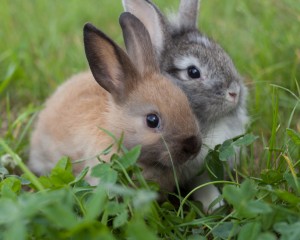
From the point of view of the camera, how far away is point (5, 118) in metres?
4.82

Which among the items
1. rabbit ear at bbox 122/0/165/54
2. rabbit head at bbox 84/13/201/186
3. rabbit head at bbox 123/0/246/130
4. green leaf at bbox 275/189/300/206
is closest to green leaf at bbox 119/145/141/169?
rabbit head at bbox 84/13/201/186

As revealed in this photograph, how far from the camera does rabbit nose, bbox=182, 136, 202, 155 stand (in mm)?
3129

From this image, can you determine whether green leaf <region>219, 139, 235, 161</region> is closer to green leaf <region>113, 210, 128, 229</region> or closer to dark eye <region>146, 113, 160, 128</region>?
dark eye <region>146, 113, 160, 128</region>

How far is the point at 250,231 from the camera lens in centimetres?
239

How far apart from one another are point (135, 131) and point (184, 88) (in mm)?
652

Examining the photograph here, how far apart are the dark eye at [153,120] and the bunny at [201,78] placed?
440mm

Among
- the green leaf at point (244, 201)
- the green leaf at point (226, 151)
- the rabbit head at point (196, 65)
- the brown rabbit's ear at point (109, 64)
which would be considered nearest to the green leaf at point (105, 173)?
the green leaf at point (244, 201)

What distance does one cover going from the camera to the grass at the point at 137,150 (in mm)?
2220

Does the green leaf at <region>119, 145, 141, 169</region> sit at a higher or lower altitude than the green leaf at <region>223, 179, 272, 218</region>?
higher

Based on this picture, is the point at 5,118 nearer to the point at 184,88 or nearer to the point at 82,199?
the point at 184,88

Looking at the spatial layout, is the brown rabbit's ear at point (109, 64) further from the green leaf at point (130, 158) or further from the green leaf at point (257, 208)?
the green leaf at point (257, 208)

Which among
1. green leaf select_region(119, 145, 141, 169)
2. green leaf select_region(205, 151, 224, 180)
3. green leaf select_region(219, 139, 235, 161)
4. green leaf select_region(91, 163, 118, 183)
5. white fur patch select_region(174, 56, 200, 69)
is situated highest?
white fur patch select_region(174, 56, 200, 69)

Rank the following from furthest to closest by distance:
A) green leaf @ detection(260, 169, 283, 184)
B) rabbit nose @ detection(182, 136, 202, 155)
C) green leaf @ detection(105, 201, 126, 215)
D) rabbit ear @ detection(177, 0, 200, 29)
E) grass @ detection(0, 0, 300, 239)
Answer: rabbit ear @ detection(177, 0, 200, 29)
rabbit nose @ detection(182, 136, 202, 155)
green leaf @ detection(260, 169, 283, 184)
green leaf @ detection(105, 201, 126, 215)
grass @ detection(0, 0, 300, 239)

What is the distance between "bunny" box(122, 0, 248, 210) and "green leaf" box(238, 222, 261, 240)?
3.74 feet
